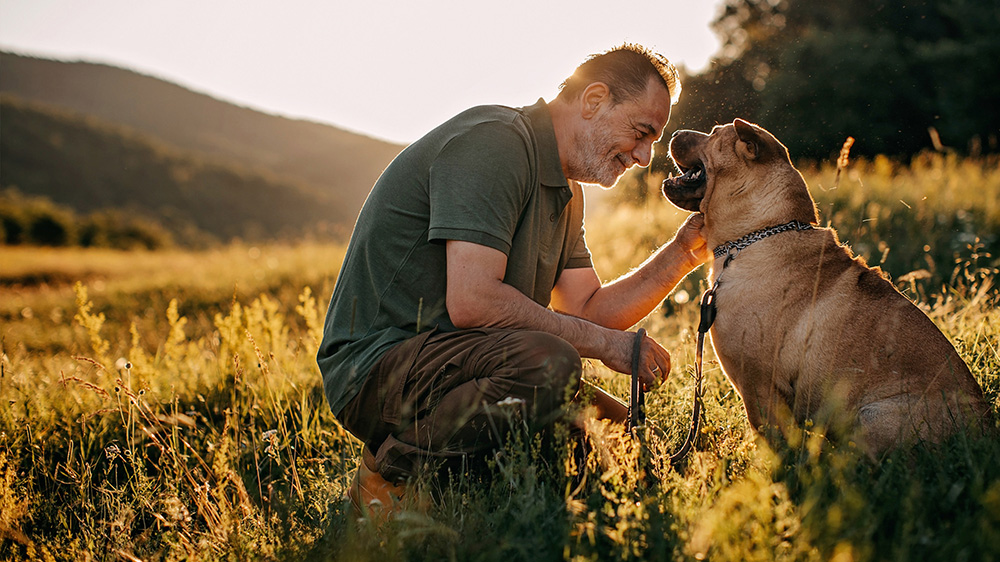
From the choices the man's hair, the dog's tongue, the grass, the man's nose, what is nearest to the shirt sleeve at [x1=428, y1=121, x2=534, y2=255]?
the man's hair

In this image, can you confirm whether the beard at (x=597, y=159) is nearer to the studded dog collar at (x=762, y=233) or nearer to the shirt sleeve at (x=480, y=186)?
the shirt sleeve at (x=480, y=186)

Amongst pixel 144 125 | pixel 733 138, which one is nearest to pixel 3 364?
pixel 733 138

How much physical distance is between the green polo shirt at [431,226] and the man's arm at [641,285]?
0.60 meters

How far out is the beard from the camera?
3111 millimetres

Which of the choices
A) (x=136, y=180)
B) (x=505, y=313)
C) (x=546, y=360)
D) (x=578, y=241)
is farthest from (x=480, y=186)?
(x=136, y=180)

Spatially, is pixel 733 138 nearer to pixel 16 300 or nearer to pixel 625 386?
pixel 625 386

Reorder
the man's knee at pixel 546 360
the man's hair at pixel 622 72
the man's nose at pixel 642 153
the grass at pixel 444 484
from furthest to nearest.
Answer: the man's nose at pixel 642 153 → the man's hair at pixel 622 72 → the man's knee at pixel 546 360 → the grass at pixel 444 484

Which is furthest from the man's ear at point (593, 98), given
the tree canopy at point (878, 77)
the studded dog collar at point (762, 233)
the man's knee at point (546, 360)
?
the tree canopy at point (878, 77)

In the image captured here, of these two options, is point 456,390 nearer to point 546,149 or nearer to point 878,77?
point 546,149

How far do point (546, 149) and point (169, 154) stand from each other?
178 ft

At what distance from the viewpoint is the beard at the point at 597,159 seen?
3.11m

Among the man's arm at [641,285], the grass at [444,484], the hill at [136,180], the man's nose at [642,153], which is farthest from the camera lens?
the hill at [136,180]

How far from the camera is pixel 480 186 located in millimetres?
2580

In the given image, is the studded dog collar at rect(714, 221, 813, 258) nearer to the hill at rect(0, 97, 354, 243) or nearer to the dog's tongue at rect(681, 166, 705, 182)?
the dog's tongue at rect(681, 166, 705, 182)
